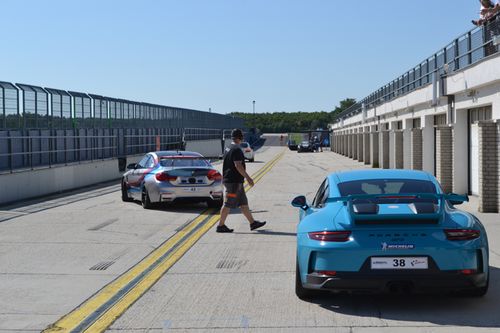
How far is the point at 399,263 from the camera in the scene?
23.1 feet

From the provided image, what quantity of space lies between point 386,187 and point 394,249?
133 cm

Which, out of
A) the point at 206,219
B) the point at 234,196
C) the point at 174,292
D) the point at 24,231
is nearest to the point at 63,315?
the point at 174,292

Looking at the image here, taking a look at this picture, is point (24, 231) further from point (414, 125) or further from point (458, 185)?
point (414, 125)

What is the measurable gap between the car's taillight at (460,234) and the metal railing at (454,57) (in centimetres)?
1097

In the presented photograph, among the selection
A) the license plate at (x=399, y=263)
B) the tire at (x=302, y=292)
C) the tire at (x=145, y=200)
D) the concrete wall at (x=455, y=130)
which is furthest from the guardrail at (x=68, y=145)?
the license plate at (x=399, y=263)

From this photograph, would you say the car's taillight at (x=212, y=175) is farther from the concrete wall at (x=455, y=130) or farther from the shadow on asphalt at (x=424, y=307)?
the shadow on asphalt at (x=424, y=307)

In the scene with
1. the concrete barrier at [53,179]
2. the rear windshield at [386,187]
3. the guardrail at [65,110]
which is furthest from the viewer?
the guardrail at [65,110]

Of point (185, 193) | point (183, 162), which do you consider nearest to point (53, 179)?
point (183, 162)

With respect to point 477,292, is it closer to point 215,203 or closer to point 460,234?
point 460,234

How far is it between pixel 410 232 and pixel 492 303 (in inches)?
46.0

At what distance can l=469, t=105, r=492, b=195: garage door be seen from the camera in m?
20.7

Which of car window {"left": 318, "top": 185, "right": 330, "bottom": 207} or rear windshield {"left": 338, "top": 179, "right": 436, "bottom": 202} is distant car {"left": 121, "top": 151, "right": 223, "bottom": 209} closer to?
car window {"left": 318, "top": 185, "right": 330, "bottom": 207}

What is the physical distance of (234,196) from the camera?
43.9 ft

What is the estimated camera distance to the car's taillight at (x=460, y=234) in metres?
7.13
